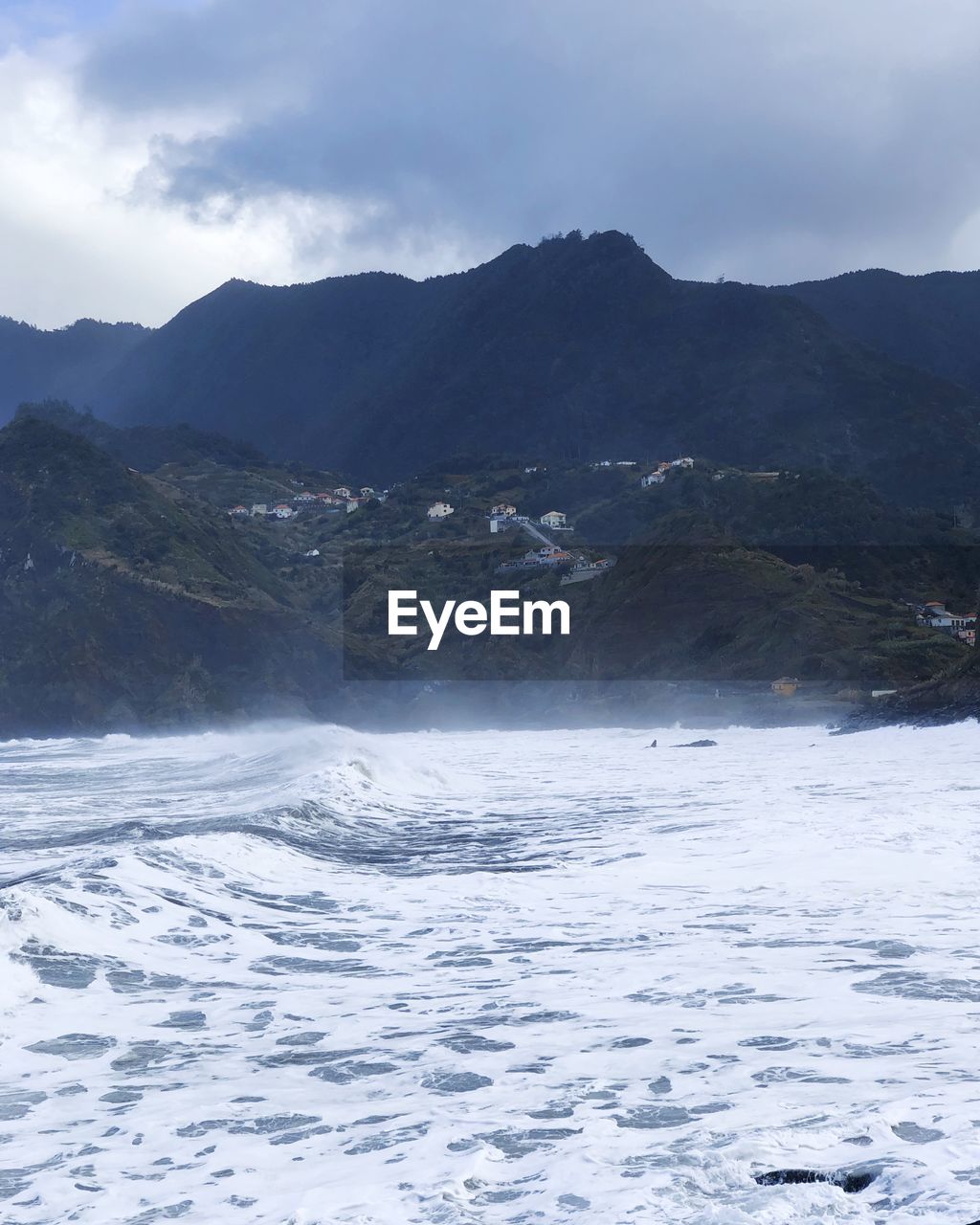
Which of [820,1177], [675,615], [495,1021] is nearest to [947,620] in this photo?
[675,615]

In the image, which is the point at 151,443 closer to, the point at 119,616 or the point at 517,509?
the point at 517,509

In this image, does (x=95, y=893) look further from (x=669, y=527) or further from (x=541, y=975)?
(x=669, y=527)

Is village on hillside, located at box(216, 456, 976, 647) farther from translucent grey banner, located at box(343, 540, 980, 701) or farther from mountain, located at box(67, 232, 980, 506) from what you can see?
mountain, located at box(67, 232, 980, 506)

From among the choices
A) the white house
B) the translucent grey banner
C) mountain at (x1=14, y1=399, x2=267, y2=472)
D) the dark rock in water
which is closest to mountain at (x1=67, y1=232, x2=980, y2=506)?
mountain at (x1=14, y1=399, x2=267, y2=472)

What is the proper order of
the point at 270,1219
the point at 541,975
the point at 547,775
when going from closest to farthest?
1. the point at 270,1219
2. the point at 541,975
3. the point at 547,775

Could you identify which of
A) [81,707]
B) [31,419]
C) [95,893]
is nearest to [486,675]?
[81,707]
